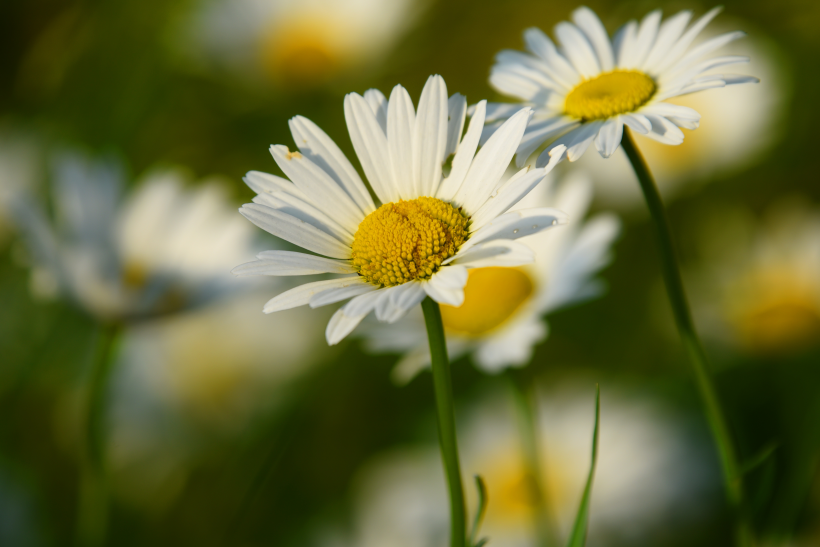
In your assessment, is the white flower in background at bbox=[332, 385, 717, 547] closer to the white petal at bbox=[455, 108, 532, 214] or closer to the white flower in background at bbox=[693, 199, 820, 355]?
the white flower in background at bbox=[693, 199, 820, 355]

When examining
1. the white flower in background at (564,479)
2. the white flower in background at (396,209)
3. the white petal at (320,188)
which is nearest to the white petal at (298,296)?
the white flower in background at (396,209)

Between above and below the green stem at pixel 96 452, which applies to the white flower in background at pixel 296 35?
above

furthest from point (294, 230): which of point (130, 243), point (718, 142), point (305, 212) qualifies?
point (718, 142)

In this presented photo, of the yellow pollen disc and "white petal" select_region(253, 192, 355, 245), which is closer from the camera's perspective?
"white petal" select_region(253, 192, 355, 245)

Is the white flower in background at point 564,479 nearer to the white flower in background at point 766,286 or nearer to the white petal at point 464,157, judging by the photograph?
the white flower in background at point 766,286

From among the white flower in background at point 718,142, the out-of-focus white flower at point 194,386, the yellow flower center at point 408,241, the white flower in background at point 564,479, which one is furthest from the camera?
the white flower in background at point 718,142

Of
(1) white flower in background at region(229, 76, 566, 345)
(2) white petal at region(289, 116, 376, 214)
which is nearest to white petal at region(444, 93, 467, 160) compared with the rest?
(1) white flower in background at region(229, 76, 566, 345)

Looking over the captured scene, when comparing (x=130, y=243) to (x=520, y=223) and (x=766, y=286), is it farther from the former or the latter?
(x=766, y=286)
